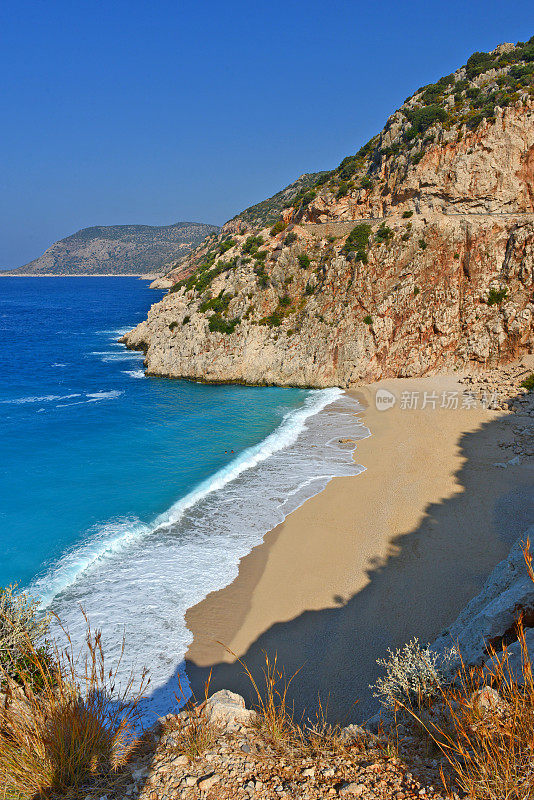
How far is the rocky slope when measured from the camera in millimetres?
30125

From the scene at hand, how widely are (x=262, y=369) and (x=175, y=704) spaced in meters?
27.0

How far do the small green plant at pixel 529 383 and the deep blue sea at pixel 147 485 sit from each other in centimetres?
1038

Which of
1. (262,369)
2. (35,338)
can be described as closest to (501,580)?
(262,369)

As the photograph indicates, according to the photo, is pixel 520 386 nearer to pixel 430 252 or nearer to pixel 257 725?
pixel 430 252

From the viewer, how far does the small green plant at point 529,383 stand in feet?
82.2

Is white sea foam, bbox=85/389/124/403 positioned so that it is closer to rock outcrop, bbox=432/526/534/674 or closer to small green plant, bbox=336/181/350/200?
small green plant, bbox=336/181/350/200

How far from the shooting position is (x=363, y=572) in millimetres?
11336

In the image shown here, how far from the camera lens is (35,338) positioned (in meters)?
53.1

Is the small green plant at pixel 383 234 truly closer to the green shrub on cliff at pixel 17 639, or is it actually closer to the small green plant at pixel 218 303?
the small green plant at pixel 218 303

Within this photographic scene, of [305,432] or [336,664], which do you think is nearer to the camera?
[336,664]

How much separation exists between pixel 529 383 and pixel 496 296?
25.0ft

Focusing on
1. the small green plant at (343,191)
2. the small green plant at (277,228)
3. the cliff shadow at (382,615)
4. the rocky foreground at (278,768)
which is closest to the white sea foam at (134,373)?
the small green plant at (277,228)

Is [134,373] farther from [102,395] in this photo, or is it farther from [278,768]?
[278,768]

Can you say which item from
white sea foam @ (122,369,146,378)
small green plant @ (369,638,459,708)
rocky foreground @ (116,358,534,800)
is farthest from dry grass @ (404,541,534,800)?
white sea foam @ (122,369,146,378)
